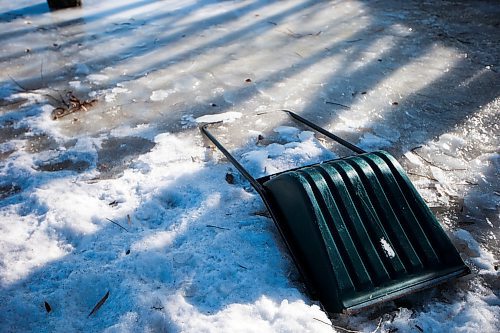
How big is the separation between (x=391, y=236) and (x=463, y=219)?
73 cm

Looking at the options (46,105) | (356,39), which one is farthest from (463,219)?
(46,105)

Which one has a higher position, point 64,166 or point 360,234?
point 64,166

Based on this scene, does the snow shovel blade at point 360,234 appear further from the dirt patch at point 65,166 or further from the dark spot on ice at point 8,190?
A: the dark spot on ice at point 8,190

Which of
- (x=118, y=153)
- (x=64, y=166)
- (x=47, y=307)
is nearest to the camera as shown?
(x=47, y=307)

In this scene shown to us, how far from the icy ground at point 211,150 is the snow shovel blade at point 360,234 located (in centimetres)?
11

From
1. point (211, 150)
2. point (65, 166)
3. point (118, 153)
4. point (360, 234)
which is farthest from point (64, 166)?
point (360, 234)

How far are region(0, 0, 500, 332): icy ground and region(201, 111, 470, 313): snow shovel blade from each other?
0.35ft

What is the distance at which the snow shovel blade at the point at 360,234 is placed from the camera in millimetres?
1689

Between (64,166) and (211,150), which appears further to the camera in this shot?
(211,150)

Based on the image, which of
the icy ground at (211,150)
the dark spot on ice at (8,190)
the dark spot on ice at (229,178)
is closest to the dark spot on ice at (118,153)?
the icy ground at (211,150)

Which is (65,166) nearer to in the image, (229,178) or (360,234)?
(229,178)

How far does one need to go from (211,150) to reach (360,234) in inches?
55.8

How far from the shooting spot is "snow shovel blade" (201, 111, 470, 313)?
1689 millimetres

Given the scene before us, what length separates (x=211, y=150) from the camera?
9.31 ft
